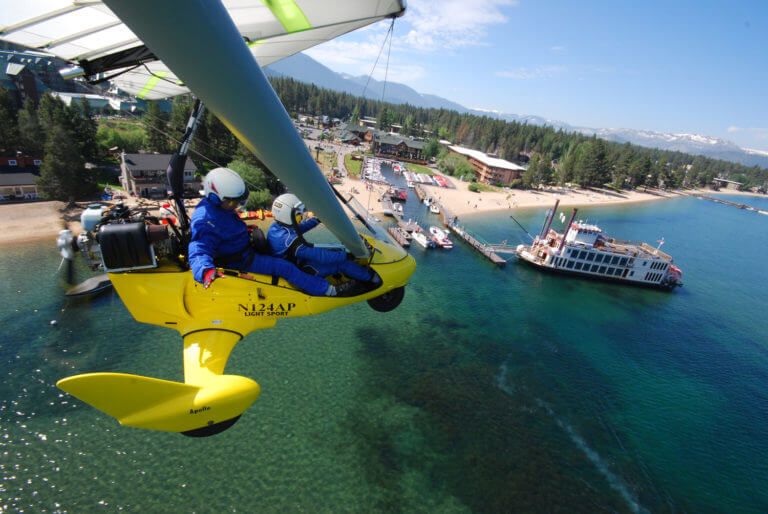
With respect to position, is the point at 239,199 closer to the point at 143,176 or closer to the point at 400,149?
the point at 143,176

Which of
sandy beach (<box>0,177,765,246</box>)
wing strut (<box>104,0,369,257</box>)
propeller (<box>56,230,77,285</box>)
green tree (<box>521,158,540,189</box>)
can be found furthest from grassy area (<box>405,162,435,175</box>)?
wing strut (<box>104,0,369,257</box>)

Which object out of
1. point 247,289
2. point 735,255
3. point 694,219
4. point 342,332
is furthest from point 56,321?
point 694,219

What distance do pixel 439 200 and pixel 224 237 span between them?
58.9m

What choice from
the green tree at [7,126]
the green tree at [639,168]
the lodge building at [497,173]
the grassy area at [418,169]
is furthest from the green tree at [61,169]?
the green tree at [639,168]

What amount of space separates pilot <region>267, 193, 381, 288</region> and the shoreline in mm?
1262

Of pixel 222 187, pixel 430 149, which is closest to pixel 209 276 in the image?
pixel 222 187

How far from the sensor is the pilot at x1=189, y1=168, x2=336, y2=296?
16.4 feet

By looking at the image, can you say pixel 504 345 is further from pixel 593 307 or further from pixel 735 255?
pixel 735 255

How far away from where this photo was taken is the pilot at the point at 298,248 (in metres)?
6.27

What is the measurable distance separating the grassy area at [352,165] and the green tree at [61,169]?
42875 mm

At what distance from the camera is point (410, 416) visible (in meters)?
16.9

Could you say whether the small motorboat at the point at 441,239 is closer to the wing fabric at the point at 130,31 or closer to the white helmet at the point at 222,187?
the wing fabric at the point at 130,31

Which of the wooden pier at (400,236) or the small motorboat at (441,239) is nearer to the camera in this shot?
the wooden pier at (400,236)

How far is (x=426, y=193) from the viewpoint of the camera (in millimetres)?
64562
